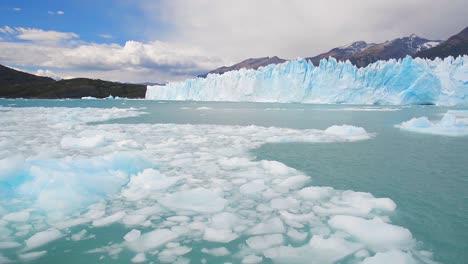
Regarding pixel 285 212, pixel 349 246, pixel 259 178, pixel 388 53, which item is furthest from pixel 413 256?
pixel 388 53

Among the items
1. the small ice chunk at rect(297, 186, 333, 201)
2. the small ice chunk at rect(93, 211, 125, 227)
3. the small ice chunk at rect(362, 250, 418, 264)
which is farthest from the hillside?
the small ice chunk at rect(362, 250, 418, 264)

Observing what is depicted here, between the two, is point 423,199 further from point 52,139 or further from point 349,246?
point 52,139

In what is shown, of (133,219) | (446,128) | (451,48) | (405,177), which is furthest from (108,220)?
(451,48)

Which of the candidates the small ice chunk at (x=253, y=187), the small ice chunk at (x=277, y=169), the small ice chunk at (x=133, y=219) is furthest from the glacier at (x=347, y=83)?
the small ice chunk at (x=133, y=219)

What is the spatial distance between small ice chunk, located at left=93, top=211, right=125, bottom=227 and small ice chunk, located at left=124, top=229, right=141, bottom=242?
49 centimetres

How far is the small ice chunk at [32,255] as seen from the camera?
3180mm

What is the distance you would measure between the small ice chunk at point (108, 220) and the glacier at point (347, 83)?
3906cm

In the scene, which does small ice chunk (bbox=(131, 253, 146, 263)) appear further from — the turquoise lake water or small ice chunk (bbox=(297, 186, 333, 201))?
small ice chunk (bbox=(297, 186, 333, 201))

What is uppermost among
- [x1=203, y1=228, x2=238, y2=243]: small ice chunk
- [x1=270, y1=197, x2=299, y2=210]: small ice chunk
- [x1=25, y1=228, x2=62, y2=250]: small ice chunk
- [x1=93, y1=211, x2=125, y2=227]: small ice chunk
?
[x1=270, y1=197, x2=299, y2=210]: small ice chunk

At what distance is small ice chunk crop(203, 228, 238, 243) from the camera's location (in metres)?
3.58

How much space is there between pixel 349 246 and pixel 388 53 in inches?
8250

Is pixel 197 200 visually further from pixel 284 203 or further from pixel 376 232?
pixel 376 232


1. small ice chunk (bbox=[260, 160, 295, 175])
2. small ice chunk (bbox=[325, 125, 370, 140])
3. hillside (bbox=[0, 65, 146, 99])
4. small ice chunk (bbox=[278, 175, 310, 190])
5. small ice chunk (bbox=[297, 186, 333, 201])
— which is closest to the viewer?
small ice chunk (bbox=[297, 186, 333, 201])

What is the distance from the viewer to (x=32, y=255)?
3240 mm
